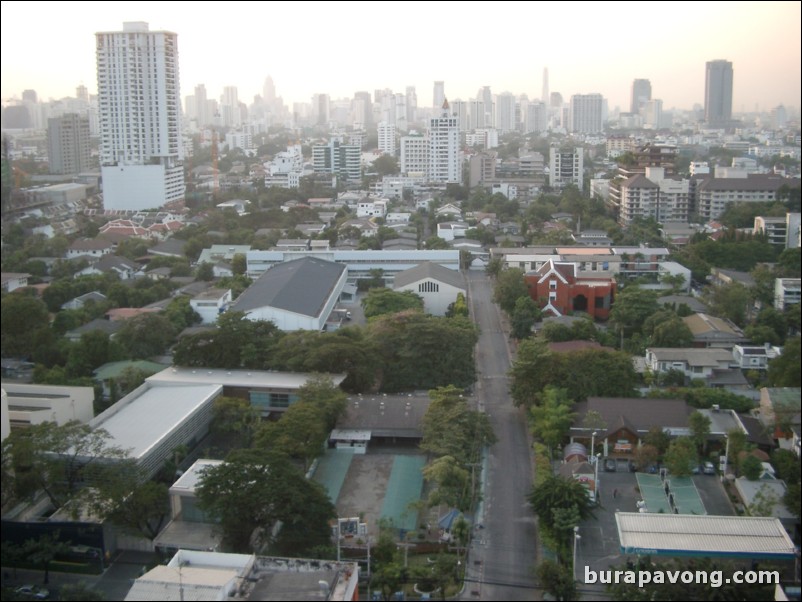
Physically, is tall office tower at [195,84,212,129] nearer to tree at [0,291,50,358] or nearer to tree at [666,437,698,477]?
tree at [0,291,50,358]

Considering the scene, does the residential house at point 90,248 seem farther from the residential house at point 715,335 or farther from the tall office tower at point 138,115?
the residential house at point 715,335

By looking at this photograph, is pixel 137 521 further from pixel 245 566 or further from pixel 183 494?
pixel 245 566

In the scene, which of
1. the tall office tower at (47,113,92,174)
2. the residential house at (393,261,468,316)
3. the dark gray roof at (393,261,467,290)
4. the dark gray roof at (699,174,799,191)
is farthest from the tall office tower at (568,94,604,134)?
the residential house at (393,261,468,316)

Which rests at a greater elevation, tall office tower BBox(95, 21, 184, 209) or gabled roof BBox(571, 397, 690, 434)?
tall office tower BBox(95, 21, 184, 209)

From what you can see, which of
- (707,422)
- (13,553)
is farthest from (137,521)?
(707,422)

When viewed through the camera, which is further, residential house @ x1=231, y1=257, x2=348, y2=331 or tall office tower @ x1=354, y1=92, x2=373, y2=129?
tall office tower @ x1=354, y1=92, x2=373, y2=129

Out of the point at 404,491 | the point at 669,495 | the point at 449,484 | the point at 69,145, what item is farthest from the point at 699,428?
the point at 69,145
